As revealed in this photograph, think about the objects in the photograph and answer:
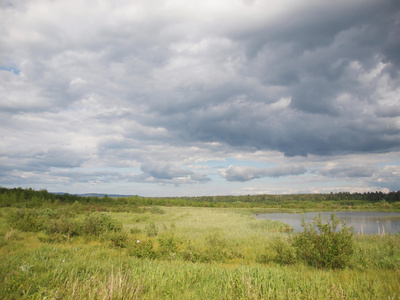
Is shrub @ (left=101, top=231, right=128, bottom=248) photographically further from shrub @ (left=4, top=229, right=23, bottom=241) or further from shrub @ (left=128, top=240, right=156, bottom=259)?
shrub @ (left=4, top=229, right=23, bottom=241)

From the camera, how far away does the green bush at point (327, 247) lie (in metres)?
10.0

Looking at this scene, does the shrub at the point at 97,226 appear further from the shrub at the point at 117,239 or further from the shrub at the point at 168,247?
the shrub at the point at 168,247

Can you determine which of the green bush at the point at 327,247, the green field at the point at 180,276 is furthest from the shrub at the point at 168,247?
the green bush at the point at 327,247

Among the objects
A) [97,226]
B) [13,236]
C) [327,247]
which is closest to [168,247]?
[97,226]

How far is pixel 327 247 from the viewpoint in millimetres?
10250

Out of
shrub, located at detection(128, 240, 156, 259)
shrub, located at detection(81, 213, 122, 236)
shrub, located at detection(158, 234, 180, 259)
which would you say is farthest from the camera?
shrub, located at detection(81, 213, 122, 236)

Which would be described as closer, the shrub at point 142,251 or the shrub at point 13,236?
the shrub at point 142,251

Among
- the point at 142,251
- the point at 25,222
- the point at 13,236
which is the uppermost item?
the point at 25,222

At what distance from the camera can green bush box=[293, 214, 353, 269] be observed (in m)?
10.0

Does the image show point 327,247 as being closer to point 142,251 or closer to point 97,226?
point 142,251

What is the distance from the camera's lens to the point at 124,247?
1481 centimetres

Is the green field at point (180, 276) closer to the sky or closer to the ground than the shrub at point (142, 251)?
closer to the sky

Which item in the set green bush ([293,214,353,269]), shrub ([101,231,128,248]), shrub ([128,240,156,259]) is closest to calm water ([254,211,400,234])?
green bush ([293,214,353,269])

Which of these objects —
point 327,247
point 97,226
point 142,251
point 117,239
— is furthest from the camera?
point 97,226
